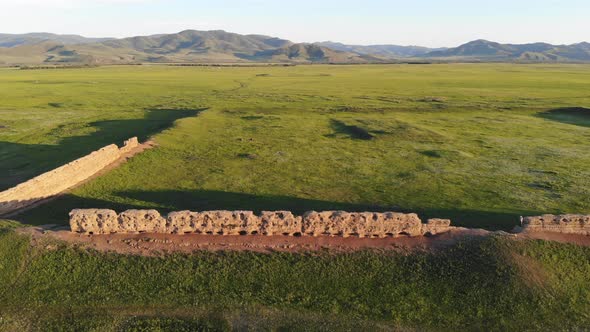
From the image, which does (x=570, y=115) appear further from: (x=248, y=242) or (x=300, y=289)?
(x=300, y=289)

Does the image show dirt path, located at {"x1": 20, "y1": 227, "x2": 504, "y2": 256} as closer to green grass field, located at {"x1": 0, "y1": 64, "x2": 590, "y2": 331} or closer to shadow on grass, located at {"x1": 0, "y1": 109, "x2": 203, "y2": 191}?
green grass field, located at {"x1": 0, "y1": 64, "x2": 590, "y2": 331}

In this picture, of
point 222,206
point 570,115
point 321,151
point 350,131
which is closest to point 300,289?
point 222,206

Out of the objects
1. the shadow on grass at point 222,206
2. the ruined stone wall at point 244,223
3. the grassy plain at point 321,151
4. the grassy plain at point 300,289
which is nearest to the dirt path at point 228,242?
the ruined stone wall at point 244,223

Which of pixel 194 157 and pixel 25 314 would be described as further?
pixel 194 157

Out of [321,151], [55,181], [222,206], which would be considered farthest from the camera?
[321,151]

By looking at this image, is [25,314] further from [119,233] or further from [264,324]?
[264,324]

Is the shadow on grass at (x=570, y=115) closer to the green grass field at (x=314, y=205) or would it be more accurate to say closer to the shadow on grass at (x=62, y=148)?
the green grass field at (x=314, y=205)

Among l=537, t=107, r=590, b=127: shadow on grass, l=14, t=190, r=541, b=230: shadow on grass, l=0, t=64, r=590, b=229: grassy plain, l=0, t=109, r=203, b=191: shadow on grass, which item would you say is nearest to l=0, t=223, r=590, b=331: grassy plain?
l=14, t=190, r=541, b=230: shadow on grass

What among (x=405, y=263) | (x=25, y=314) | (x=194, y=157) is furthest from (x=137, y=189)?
(x=405, y=263)
